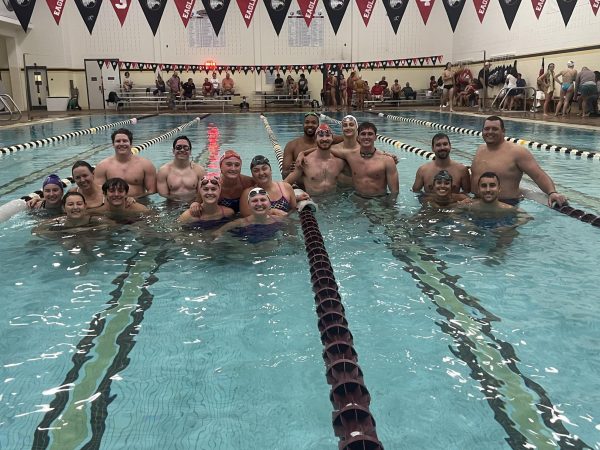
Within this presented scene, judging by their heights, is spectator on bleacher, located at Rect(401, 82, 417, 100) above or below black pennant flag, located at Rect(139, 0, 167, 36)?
below

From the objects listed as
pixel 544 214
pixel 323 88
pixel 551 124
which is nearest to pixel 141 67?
pixel 323 88

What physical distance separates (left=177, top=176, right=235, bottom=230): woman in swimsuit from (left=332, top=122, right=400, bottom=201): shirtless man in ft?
5.02

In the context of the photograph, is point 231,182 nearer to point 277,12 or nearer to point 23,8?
point 23,8

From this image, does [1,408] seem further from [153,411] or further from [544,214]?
[544,214]

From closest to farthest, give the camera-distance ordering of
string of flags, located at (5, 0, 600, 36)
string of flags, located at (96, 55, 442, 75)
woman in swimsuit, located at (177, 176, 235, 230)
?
woman in swimsuit, located at (177, 176, 235, 230) → string of flags, located at (5, 0, 600, 36) → string of flags, located at (96, 55, 442, 75)

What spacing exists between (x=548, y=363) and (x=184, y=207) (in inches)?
143

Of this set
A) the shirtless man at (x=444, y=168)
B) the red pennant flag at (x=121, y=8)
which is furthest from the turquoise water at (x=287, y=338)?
the red pennant flag at (x=121, y=8)

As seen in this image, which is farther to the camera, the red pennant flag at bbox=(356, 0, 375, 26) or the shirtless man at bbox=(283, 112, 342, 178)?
the red pennant flag at bbox=(356, 0, 375, 26)

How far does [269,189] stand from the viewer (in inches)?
192

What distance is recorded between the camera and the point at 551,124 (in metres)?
12.7

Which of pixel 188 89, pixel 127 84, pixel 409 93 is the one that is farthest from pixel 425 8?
Answer: pixel 127 84

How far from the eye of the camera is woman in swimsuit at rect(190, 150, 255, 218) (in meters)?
4.67

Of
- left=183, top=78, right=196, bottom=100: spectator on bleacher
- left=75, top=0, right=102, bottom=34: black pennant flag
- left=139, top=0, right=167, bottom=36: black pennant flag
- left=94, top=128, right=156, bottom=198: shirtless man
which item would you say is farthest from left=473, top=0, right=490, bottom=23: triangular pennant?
left=94, top=128, right=156, bottom=198: shirtless man

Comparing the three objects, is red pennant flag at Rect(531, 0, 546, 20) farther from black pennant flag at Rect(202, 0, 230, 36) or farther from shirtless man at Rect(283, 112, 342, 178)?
shirtless man at Rect(283, 112, 342, 178)
